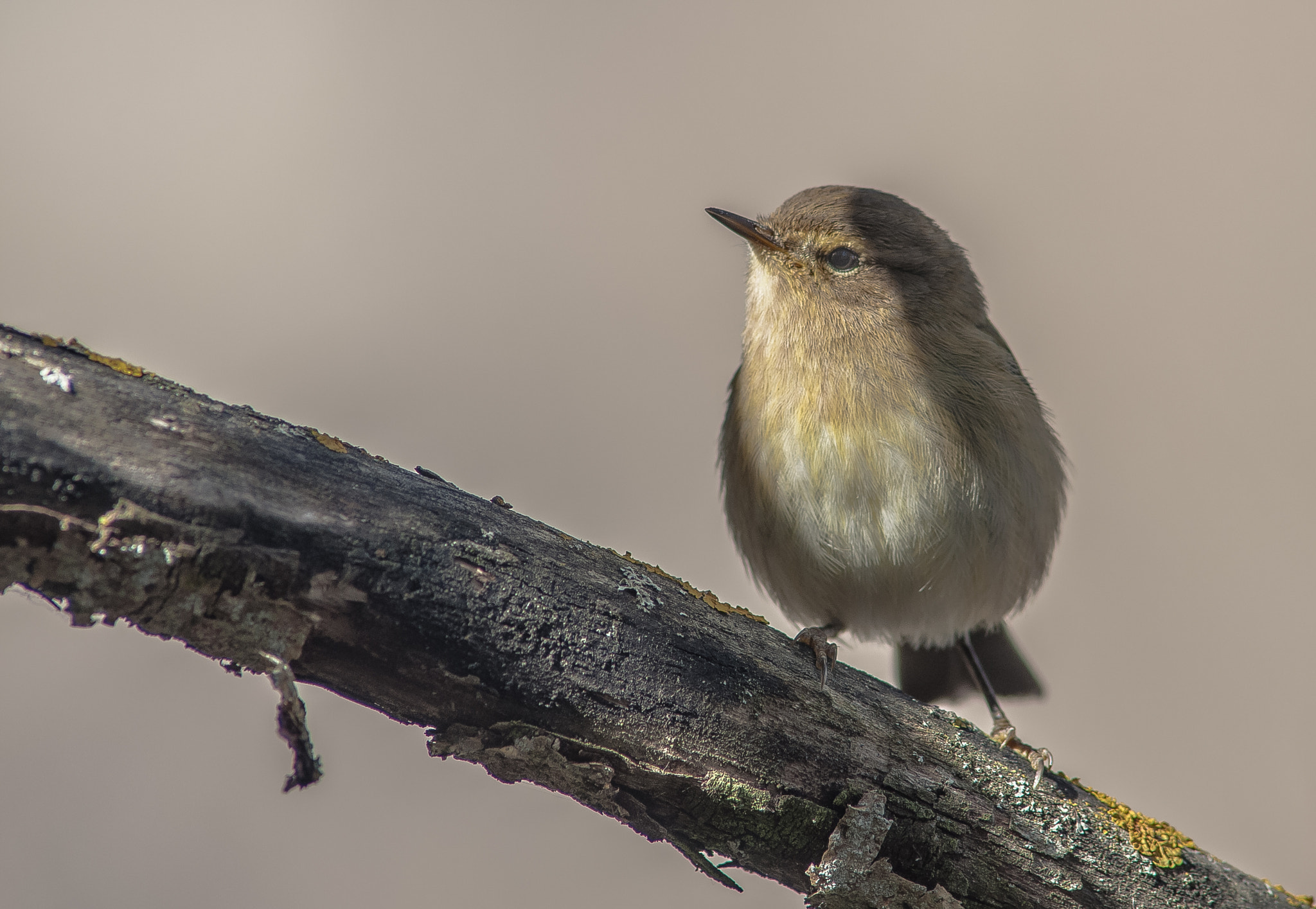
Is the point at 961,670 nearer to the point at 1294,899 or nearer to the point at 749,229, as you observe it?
the point at 1294,899

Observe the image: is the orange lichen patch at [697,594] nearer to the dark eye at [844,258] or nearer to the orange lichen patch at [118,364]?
the orange lichen patch at [118,364]

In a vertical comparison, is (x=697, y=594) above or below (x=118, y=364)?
above

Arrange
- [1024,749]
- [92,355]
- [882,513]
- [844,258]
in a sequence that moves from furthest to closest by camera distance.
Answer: [844,258]
[1024,749]
[882,513]
[92,355]

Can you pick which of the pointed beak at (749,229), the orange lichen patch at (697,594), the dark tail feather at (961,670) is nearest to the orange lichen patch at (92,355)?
the orange lichen patch at (697,594)

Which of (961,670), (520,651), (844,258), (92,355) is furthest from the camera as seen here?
(961,670)

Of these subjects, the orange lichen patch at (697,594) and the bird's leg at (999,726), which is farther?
the bird's leg at (999,726)

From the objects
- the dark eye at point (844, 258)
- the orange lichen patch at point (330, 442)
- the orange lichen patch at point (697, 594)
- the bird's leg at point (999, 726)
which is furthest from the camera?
the dark eye at point (844, 258)

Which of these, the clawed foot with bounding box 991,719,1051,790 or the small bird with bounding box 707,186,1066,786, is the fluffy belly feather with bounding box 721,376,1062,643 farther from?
the clawed foot with bounding box 991,719,1051,790

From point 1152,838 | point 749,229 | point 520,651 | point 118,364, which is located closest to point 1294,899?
point 1152,838
